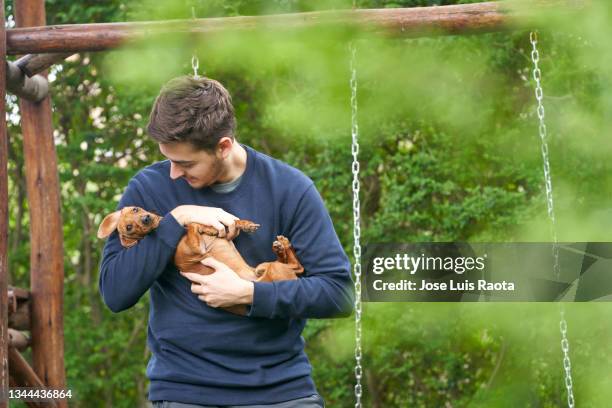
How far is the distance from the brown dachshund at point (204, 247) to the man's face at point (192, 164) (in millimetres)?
104

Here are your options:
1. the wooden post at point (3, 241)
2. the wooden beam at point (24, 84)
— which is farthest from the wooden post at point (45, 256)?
the wooden post at point (3, 241)

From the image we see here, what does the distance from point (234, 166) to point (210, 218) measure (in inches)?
5.8

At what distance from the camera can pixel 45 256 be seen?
15.3 feet

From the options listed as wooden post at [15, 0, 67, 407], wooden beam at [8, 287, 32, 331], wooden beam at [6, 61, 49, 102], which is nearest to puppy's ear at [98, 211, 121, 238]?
wooden beam at [6, 61, 49, 102]

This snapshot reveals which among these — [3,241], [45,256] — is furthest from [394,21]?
[45,256]

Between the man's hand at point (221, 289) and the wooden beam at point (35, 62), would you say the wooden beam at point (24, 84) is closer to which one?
the wooden beam at point (35, 62)

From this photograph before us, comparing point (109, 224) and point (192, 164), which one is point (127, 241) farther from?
point (192, 164)

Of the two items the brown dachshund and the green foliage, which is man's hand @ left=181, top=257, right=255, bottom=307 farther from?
the green foliage

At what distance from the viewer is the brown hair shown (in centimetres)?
206

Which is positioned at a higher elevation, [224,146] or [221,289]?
[224,146]

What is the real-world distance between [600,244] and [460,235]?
61.9 inches

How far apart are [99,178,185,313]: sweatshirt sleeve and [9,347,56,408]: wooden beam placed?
8.25 feet

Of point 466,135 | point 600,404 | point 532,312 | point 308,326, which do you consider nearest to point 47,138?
point 308,326

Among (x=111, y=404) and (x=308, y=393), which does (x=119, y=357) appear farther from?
(x=308, y=393)
